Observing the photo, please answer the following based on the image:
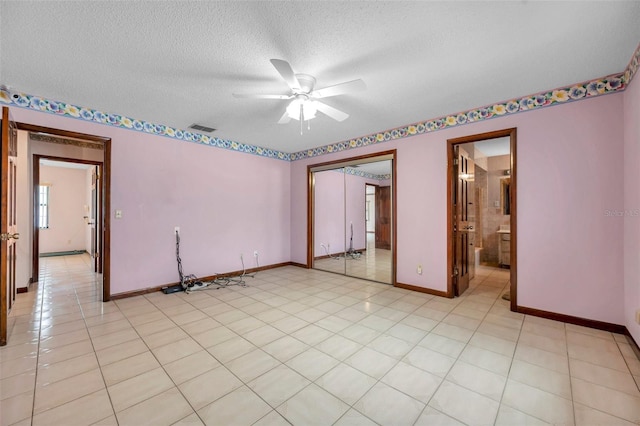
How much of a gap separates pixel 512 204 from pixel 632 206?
3.03ft

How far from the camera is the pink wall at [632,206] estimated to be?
2.17 m

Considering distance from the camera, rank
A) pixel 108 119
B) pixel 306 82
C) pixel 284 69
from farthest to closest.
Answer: pixel 108 119
pixel 306 82
pixel 284 69

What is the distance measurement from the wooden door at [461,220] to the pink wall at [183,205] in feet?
11.2

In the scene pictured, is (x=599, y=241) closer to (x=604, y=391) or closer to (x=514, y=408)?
(x=604, y=391)

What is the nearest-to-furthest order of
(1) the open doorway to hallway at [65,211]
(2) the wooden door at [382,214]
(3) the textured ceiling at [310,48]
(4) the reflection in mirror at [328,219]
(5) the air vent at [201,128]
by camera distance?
(3) the textured ceiling at [310,48]
(5) the air vent at [201,128]
(4) the reflection in mirror at [328,219]
(2) the wooden door at [382,214]
(1) the open doorway to hallway at [65,211]

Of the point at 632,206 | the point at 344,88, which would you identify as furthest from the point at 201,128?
the point at 632,206

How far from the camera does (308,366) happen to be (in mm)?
1975

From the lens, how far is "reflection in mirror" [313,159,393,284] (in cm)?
568

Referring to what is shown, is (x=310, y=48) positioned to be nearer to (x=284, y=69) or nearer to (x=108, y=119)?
(x=284, y=69)

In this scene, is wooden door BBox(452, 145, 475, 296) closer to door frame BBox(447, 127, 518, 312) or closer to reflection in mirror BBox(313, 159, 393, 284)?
door frame BBox(447, 127, 518, 312)

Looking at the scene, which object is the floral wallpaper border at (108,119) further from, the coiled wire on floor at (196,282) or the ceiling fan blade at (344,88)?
the ceiling fan blade at (344,88)

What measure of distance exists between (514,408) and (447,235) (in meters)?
2.25

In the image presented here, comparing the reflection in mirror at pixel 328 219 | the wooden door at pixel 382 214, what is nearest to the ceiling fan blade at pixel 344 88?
the reflection in mirror at pixel 328 219

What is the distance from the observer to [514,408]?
5.10ft
